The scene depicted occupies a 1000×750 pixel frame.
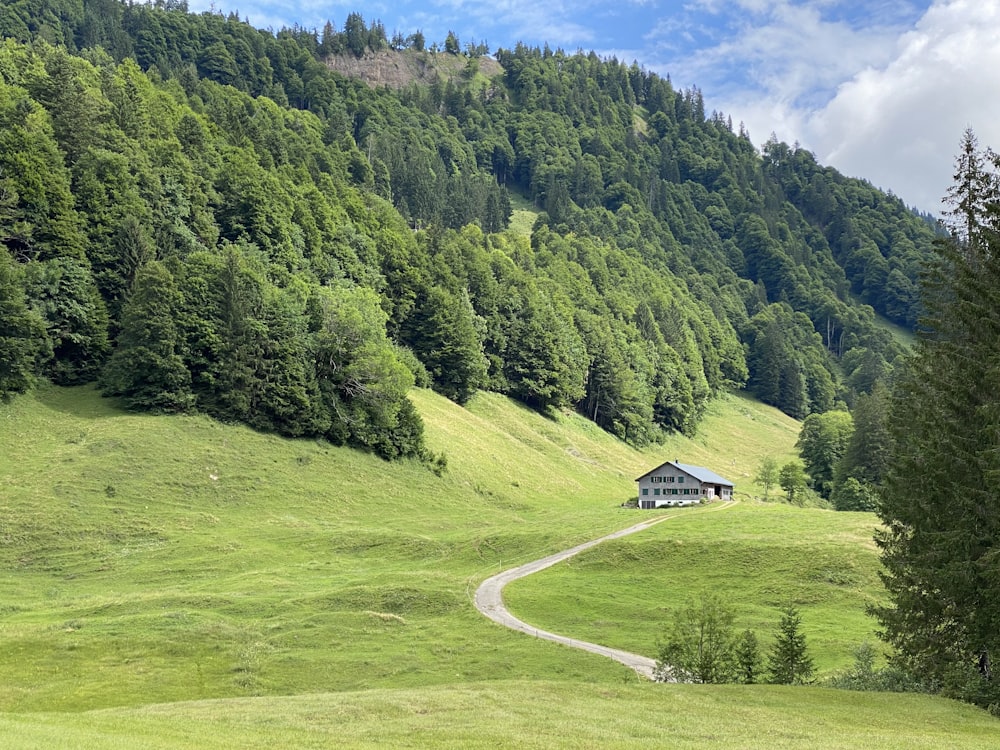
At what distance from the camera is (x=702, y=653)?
39.5 m

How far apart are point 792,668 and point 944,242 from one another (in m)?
21.2

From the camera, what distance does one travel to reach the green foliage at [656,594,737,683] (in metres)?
39.2

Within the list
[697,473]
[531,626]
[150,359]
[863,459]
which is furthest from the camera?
[863,459]

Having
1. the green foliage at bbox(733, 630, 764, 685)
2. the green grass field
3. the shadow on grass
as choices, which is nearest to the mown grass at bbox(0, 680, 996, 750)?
the green grass field

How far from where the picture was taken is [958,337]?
121 feet

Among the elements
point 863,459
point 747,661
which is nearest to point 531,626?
point 747,661

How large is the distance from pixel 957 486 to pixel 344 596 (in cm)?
3960

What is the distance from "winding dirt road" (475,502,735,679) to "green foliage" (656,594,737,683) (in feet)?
8.46

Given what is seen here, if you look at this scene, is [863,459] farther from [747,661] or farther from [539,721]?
[539,721]

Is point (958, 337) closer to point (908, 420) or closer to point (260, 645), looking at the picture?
point (908, 420)

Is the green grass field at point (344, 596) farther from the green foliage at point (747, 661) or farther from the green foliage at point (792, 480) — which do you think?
the green foliage at point (792, 480)

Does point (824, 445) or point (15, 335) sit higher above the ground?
point (824, 445)

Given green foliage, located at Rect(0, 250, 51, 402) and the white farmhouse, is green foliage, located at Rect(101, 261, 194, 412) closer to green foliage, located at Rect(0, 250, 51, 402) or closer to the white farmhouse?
green foliage, located at Rect(0, 250, 51, 402)

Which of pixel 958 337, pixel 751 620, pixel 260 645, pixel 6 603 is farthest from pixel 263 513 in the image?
pixel 958 337
